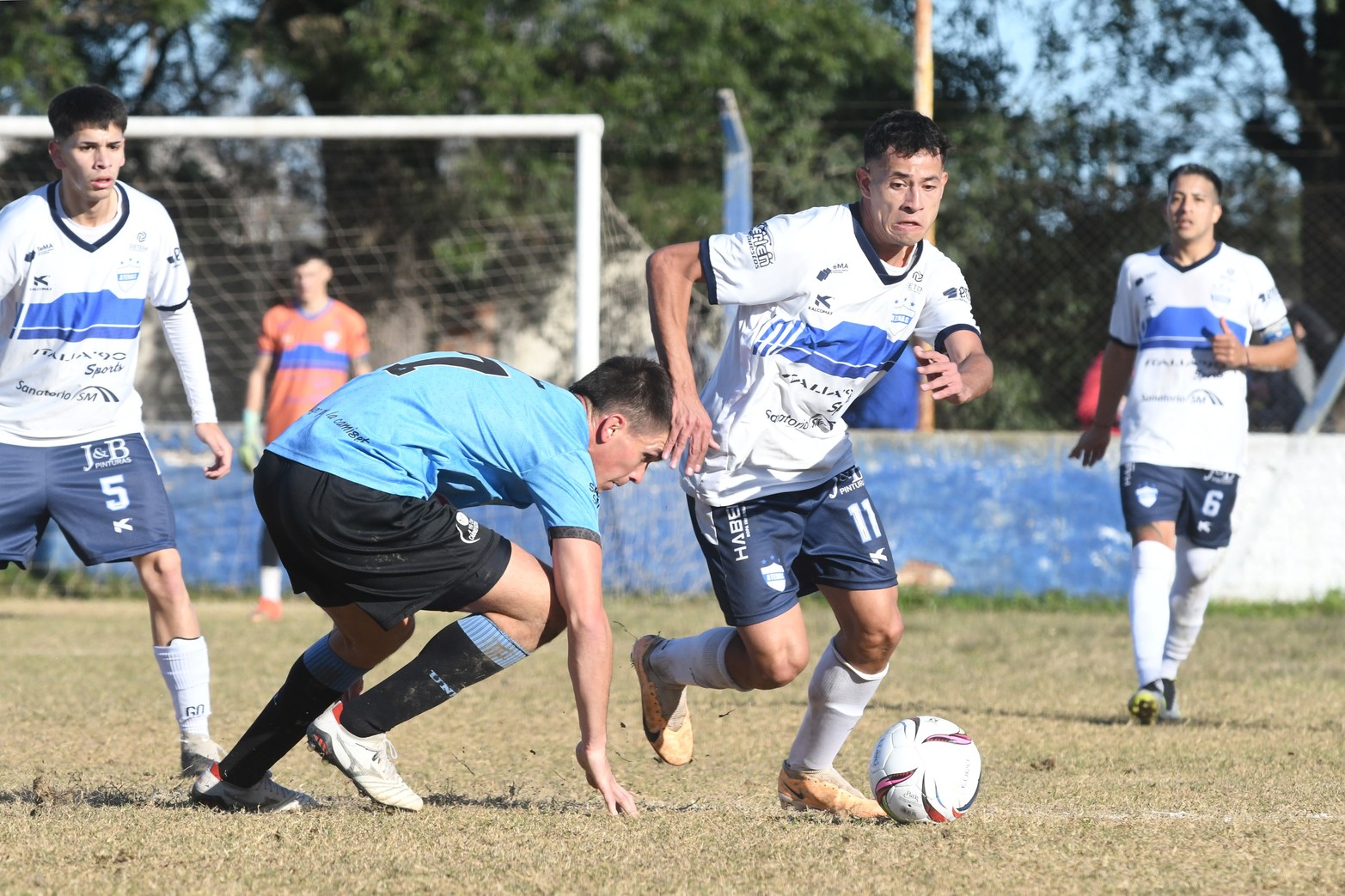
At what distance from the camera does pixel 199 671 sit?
4.93m

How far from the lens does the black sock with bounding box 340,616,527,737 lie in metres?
4.07

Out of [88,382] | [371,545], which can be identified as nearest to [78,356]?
[88,382]

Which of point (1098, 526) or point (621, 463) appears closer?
point (621, 463)

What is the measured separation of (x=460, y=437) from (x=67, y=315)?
1.85m

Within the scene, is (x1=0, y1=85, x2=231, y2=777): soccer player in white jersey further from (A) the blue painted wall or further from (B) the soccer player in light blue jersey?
(A) the blue painted wall

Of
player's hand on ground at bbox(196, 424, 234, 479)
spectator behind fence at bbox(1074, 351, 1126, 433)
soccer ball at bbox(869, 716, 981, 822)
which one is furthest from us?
spectator behind fence at bbox(1074, 351, 1126, 433)

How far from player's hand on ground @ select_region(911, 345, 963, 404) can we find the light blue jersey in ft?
3.05

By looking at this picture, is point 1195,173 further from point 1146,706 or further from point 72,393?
point 72,393

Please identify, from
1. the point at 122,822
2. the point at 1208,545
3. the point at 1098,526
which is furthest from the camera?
the point at 1098,526

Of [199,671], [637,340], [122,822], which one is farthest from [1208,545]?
[637,340]

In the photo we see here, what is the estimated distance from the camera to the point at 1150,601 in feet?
20.5

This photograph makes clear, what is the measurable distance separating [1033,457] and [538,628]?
733cm

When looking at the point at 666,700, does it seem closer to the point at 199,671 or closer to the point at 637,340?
the point at 199,671

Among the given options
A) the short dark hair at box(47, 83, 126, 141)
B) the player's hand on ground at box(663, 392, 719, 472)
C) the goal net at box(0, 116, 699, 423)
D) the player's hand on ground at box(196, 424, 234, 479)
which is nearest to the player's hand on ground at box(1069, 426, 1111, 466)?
the player's hand on ground at box(663, 392, 719, 472)
